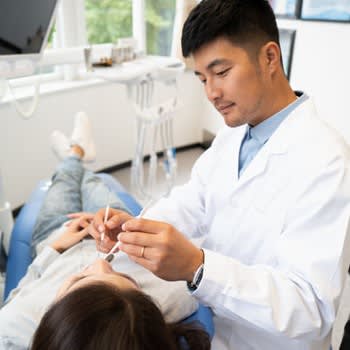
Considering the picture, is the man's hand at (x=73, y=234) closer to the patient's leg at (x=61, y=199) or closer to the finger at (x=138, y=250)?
the patient's leg at (x=61, y=199)

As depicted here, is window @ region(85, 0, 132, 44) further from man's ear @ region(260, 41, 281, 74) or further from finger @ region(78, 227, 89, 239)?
man's ear @ region(260, 41, 281, 74)

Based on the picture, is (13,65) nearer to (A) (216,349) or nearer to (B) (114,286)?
(B) (114,286)

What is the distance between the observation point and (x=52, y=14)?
1586mm

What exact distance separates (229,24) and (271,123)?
276mm

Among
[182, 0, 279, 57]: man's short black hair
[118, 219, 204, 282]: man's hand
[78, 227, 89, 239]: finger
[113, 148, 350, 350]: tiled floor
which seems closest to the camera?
[118, 219, 204, 282]: man's hand

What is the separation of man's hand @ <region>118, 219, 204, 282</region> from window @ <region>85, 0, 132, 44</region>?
9.32 feet

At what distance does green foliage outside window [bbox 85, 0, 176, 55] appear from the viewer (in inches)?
130

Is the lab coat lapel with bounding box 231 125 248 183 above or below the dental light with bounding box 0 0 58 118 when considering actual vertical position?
A: below

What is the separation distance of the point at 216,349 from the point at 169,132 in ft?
7.18

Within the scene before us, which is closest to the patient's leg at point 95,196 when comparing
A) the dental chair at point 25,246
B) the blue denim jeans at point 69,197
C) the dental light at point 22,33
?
the blue denim jeans at point 69,197

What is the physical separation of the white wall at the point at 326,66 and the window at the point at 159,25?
1.24 metres

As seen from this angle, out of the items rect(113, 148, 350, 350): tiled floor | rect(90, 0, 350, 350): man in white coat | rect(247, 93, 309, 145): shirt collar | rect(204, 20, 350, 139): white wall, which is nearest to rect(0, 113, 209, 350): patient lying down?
rect(90, 0, 350, 350): man in white coat

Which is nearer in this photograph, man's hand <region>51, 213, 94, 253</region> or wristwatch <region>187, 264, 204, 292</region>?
wristwatch <region>187, 264, 204, 292</region>

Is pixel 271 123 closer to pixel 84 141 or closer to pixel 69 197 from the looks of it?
pixel 69 197
